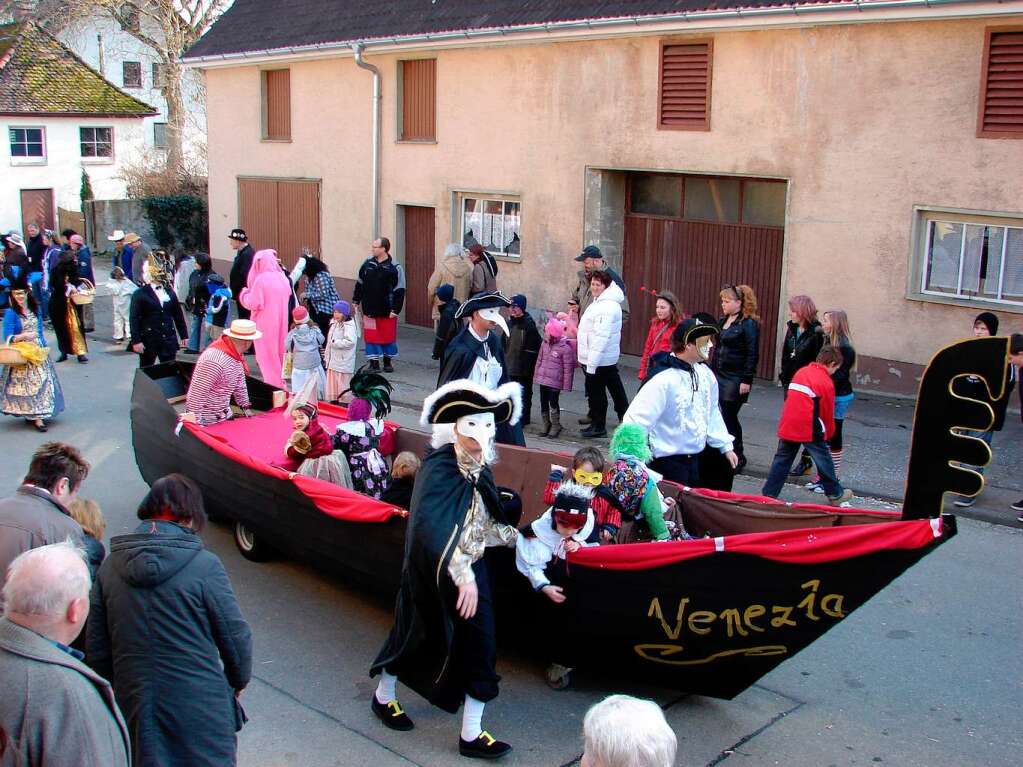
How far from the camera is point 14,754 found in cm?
308

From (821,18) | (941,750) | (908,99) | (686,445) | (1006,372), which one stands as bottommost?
(941,750)

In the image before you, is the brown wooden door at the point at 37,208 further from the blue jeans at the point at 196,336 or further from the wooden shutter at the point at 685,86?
the wooden shutter at the point at 685,86

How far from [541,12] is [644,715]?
1464 cm

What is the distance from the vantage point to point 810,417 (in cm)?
885

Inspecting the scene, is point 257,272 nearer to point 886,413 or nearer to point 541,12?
point 541,12

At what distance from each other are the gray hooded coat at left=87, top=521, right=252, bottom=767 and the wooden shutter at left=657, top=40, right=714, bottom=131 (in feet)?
38.4

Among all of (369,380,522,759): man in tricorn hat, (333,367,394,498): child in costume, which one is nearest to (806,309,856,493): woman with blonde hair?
(333,367,394,498): child in costume

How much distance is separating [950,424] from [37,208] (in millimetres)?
36097

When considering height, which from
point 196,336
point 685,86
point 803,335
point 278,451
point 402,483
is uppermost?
point 685,86

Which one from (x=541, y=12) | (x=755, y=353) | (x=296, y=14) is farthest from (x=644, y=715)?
(x=296, y=14)

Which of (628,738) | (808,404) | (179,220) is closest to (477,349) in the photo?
(808,404)

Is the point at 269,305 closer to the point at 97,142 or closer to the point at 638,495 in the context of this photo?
the point at 638,495

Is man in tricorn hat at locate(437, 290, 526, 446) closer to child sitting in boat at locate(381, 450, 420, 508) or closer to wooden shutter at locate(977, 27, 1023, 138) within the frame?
child sitting in boat at locate(381, 450, 420, 508)

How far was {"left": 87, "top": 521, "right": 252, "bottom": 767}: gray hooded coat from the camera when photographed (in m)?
4.01
